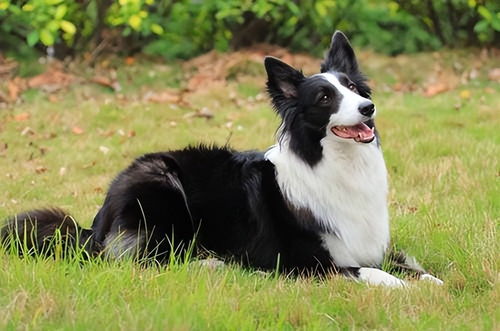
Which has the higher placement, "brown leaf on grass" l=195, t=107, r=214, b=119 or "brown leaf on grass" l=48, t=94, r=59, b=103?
"brown leaf on grass" l=195, t=107, r=214, b=119

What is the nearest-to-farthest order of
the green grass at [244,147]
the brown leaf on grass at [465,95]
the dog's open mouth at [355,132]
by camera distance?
the green grass at [244,147] < the dog's open mouth at [355,132] < the brown leaf on grass at [465,95]

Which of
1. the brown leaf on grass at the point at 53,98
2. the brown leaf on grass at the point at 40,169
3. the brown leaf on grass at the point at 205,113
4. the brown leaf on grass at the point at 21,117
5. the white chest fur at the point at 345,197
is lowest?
the brown leaf on grass at the point at 40,169

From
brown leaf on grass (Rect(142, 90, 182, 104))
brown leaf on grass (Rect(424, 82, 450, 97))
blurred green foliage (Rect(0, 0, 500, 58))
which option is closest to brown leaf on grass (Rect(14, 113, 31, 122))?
brown leaf on grass (Rect(142, 90, 182, 104))

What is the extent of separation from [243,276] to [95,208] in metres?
2.30

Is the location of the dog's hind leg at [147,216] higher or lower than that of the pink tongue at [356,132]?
lower

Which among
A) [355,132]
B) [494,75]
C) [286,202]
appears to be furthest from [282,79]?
[494,75]

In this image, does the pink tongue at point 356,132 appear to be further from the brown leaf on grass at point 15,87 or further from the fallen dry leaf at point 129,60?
the fallen dry leaf at point 129,60

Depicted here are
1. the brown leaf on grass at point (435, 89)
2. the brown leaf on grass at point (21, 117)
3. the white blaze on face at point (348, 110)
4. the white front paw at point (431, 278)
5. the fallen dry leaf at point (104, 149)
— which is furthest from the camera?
the brown leaf on grass at point (435, 89)

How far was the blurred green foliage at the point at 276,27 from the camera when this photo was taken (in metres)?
10.4

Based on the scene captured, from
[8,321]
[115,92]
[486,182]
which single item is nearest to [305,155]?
[8,321]

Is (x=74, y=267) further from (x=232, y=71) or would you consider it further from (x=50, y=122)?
(x=232, y=71)

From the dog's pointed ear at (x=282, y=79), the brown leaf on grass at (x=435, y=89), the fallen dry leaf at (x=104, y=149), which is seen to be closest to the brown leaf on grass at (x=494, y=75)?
the brown leaf on grass at (x=435, y=89)

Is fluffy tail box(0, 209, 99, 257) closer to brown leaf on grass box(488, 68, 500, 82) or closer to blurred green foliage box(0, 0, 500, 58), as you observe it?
blurred green foliage box(0, 0, 500, 58)

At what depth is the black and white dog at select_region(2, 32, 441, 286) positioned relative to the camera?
13.7ft
